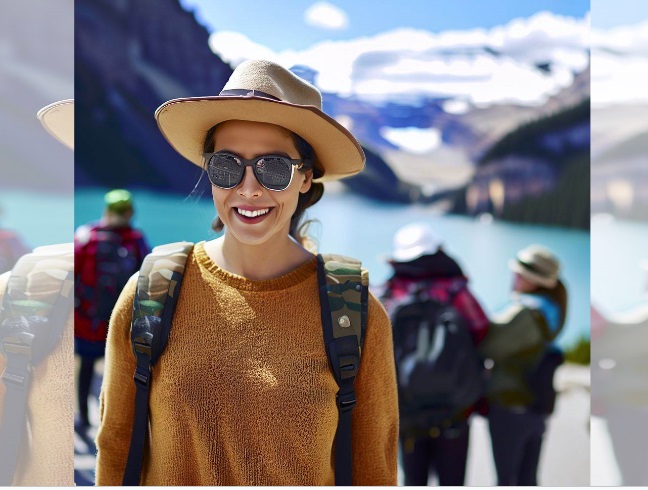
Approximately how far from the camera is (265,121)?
57.4 inches

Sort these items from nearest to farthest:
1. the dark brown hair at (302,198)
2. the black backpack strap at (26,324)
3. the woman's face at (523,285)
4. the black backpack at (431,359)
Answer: the dark brown hair at (302,198)
the black backpack strap at (26,324)
the black backpack at (431,359)
the woman's face at (523,285)

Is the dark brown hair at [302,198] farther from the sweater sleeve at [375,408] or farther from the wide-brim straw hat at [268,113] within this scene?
the sweater sleeve at [375,408]

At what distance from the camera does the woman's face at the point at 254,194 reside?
1.42m

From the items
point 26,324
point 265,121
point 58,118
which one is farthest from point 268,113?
point 58,118

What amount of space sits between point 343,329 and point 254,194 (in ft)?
1.06

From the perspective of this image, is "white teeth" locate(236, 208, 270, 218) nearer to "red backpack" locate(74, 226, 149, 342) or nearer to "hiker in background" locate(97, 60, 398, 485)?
"hiker in background" locate(97, 60, 398, 485)

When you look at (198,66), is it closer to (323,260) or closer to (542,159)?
(542,159)

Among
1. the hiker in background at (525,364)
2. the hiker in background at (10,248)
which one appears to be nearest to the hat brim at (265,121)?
the hiker in background at (10,248)

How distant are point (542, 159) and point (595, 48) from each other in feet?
2.22

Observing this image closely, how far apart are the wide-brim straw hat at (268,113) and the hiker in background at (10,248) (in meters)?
2.12

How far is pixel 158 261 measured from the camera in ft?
4.83

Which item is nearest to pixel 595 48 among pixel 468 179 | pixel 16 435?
pixel 468 179

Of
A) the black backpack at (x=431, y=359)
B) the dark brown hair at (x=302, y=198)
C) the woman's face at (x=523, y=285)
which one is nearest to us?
the dark brown hair at (x=302, y=198)

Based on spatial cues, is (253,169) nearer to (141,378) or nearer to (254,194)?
(254,194)
